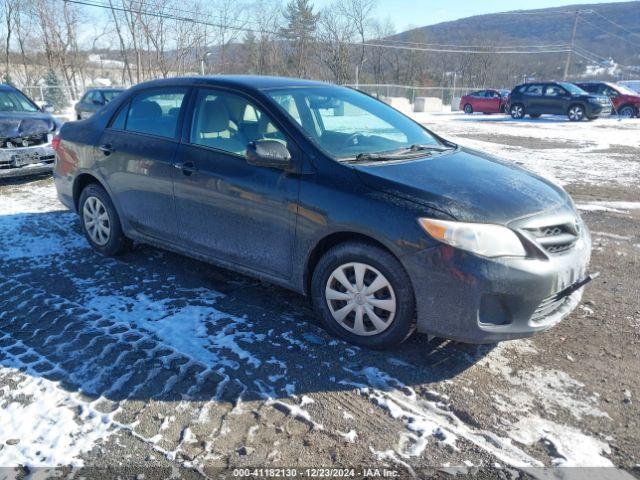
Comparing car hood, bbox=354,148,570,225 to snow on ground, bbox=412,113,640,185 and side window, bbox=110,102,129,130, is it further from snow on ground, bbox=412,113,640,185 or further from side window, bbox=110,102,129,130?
snow on ground, bbox=412,113,640,185

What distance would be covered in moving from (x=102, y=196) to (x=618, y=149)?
1351 centimetres

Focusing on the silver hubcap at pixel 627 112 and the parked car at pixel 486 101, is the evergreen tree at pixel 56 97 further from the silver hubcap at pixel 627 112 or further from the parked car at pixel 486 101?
the silver hubcap at pixel 627 112

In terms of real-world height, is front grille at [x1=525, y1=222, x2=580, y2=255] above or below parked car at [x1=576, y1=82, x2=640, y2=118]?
below

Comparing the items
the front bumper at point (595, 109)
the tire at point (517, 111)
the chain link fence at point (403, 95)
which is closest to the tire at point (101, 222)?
the front bumper at point (595, 109)

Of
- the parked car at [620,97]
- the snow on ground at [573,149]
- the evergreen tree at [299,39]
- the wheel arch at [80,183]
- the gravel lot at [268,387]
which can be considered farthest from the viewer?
the evergreen tree at [299,39]

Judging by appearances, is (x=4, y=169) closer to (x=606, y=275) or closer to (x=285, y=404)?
(x=285, y=404)

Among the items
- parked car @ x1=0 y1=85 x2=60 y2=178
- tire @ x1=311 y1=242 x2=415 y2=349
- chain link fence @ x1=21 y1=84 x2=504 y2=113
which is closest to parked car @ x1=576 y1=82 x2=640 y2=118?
chain link fence @ x1=21 y1=84 x2=504 y2=113

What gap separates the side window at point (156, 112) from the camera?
430 cm

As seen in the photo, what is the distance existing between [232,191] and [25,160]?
5.97 m

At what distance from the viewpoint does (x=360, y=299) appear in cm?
328

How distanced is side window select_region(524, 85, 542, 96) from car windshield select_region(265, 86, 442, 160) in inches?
886

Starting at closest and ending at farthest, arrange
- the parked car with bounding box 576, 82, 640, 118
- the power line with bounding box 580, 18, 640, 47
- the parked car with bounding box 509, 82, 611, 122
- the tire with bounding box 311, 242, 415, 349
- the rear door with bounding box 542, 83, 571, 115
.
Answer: the tire with bounding box 311, 242, 415, 349, the parked car with bounding box 509, 82, 611, 122, the rear door with bounding box 542, 83, 571, 115, the parked car with bounding box 576, 82, 640, 118, the power line with bounding box 580, 18, 640, 47

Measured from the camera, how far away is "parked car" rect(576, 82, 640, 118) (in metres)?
25.3

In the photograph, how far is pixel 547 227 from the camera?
10.1ft
